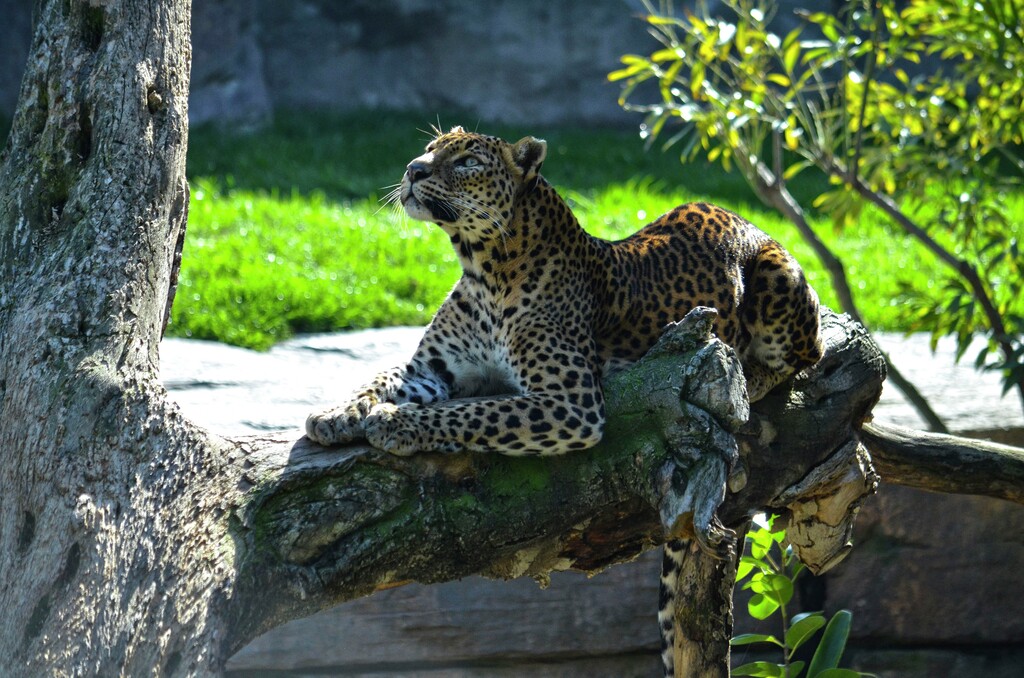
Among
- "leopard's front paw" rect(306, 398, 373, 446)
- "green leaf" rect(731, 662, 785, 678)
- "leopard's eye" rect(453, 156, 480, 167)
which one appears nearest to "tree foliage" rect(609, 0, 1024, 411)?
"leopard's eye" rect(453, 156, 480, 167)

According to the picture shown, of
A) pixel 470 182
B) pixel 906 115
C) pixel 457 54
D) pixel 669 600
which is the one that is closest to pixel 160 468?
pixel 470 182

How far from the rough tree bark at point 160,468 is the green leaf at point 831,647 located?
1671mm

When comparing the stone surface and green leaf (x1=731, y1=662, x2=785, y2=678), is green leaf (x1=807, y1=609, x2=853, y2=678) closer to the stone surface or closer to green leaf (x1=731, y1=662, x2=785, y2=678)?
green leaf (x1=731, y1=662, x2=785, y2=678)

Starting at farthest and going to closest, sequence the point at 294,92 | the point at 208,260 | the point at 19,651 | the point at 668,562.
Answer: the point at 294,92 < the point at 208,260 < the point at 668,562 < the point at 19,651

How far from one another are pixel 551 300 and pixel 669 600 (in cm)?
148

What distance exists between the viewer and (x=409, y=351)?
8.09 m

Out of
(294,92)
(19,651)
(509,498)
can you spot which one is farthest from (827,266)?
(294,92)

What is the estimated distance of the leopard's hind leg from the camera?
5.38 metres

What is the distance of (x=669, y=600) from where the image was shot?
5.52 meters

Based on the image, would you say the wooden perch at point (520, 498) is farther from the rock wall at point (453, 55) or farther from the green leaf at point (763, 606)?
the rock wall at point (453, 55)

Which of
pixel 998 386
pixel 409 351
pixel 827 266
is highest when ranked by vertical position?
pixel 827 266

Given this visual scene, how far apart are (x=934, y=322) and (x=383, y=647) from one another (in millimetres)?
3963

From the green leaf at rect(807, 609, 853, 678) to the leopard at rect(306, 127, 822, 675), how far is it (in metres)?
0.90

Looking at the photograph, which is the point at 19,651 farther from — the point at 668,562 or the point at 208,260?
the point at 208,260
